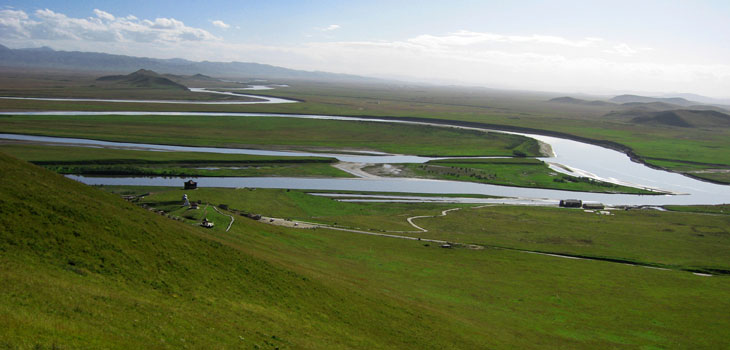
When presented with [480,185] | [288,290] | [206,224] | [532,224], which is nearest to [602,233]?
Answer: [532,224]

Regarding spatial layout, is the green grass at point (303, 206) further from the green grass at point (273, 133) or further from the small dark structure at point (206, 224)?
the green grass at point (273, 133)

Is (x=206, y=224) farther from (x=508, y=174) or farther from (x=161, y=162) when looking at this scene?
(x=508, y=174)

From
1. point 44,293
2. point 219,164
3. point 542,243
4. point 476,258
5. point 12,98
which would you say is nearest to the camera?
point 44,293

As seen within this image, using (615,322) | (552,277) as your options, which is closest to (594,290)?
(552,277)

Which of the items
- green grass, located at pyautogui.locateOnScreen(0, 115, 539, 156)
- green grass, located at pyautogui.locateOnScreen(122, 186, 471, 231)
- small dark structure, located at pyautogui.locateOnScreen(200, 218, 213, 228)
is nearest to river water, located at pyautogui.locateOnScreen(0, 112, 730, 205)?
green grass, located at pyautogui.locateOnScreen(0, 115, 539, 156)

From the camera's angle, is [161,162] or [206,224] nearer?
[206,224]

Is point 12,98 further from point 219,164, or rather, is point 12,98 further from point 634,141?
point 634,141
